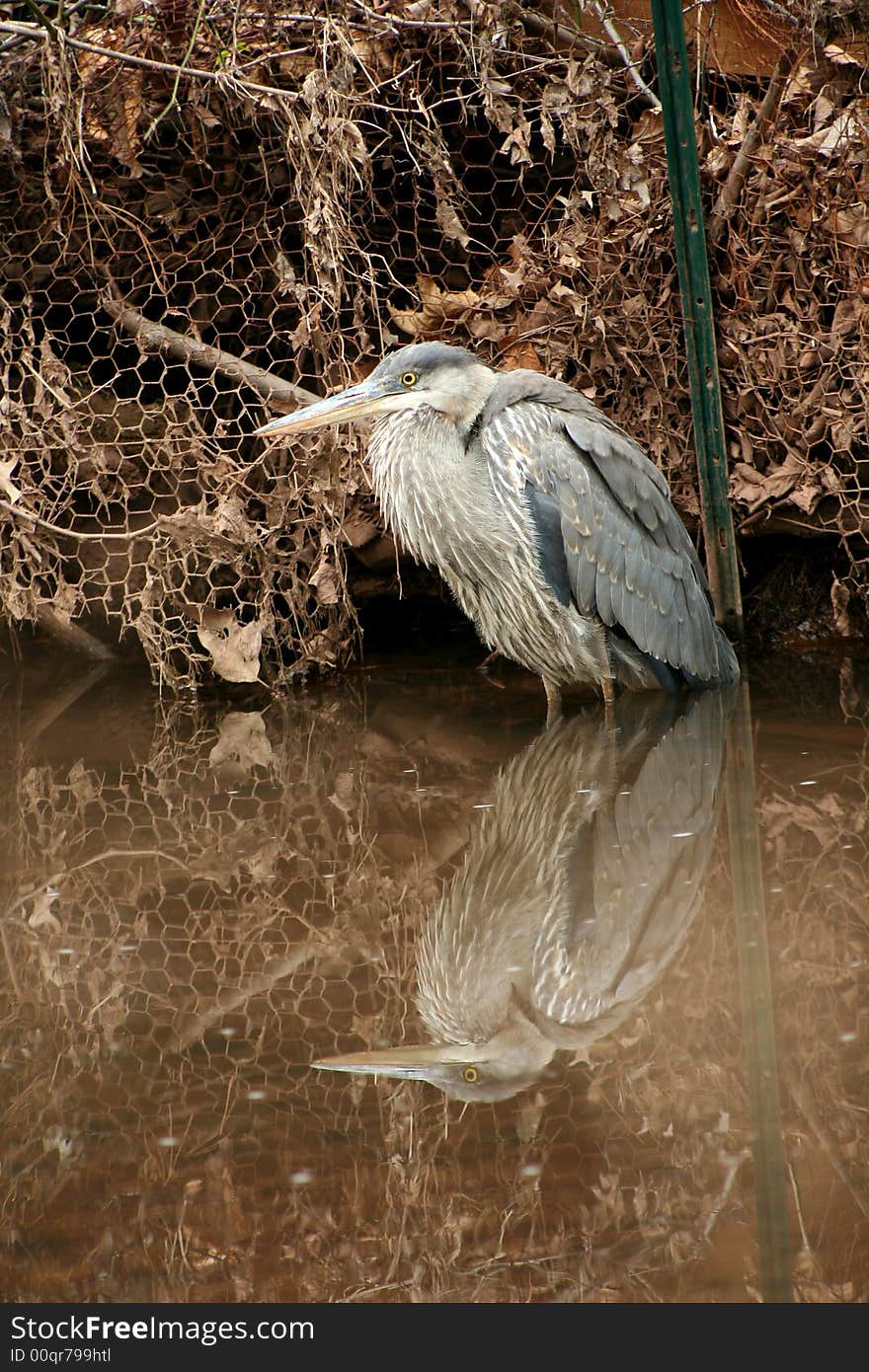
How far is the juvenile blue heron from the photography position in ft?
16.5

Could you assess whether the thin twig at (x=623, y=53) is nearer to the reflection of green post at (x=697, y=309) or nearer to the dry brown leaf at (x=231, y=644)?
the reflection of green post at (x=697, y=309)

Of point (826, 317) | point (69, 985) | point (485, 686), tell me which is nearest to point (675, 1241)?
point (69, 985)

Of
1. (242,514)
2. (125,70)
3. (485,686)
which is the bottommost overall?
(485,686)

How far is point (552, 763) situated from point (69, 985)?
6.58 feet

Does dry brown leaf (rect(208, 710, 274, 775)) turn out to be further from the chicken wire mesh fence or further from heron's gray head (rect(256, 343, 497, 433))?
heron's gray head (rect(256, 343, 497, 433))

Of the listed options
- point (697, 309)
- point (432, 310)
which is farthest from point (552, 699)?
point (432, 310)

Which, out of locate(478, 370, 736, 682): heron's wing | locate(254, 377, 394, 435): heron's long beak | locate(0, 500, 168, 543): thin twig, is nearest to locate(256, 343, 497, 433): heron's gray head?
locate(254, 377, 394, 435): heron's long beak

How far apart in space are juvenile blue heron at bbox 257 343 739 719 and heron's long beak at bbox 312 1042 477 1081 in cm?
276

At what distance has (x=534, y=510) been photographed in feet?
16.6

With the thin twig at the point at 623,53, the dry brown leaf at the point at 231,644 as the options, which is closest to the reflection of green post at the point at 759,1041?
the dry brown leaf at the point at 231,644

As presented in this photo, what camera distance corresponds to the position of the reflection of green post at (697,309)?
15.4 feet

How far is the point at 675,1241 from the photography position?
1.98m

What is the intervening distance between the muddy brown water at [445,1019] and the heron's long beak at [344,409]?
121 centimetres
